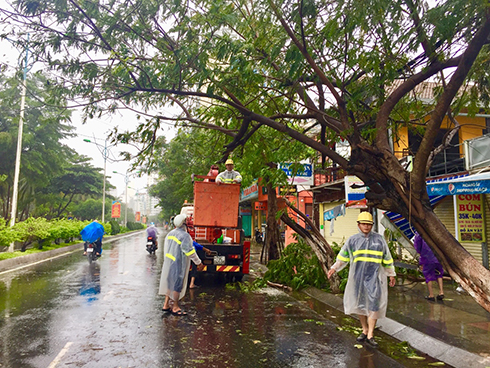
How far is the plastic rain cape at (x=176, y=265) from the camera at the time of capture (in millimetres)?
6941

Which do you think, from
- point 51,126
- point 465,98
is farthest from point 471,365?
point 51,126

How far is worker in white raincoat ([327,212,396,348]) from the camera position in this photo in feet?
17.9

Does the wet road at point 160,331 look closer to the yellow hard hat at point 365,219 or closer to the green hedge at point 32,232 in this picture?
the yellow hard hat at point 365,219

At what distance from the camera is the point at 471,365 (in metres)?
4.59

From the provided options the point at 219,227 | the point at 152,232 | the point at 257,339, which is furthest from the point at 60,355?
the point at 152,232

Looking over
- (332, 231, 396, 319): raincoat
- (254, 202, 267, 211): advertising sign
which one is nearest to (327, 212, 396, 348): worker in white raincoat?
(332, 231, 396, 319): raincoat

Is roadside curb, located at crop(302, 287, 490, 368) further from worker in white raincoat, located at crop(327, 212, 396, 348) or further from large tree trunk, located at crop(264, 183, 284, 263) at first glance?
large tree trunk, located at crop(264, 183, 284, 263)

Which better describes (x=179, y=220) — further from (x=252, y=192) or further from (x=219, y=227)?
(x=252, y=192)

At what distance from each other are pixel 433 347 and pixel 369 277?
1172 millimetres

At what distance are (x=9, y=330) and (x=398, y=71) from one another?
737 cm

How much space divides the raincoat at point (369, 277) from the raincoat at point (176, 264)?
2898 millimetres

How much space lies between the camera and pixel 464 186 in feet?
27.8

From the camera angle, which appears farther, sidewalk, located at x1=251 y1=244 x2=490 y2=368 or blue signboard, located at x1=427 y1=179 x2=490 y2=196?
blue signboard, located at x1=427 y1=179 x2=490 y2=196

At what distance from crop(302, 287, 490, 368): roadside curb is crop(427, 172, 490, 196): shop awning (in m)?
3.70
